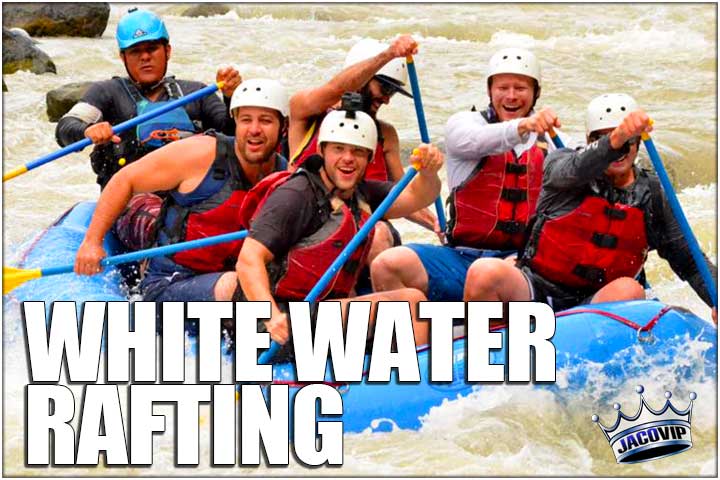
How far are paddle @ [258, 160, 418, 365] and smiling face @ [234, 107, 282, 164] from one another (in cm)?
71

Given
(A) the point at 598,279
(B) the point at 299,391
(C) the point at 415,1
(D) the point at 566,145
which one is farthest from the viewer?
(C) the point at 415,1

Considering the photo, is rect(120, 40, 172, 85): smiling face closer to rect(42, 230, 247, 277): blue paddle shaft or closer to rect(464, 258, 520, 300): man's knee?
rect(42, 230, 247, 277): blue paddle shaft

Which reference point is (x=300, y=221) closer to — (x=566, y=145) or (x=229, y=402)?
(x=229, y=402)

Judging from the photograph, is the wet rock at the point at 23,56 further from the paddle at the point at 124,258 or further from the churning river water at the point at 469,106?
the paddle at the point at 124,258

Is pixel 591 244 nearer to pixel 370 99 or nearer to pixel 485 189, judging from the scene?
pixel 485 189

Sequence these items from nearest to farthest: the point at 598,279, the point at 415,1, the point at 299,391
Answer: the point at 299,391, the point at 598,279, the point at 415,1

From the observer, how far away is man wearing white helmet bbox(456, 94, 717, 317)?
489cm

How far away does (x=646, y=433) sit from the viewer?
4629mm

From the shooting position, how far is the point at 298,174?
15.7 feet

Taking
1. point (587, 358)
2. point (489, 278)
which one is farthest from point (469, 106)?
point (587, 358)

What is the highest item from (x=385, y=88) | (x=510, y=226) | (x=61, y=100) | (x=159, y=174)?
(x=61, y=100)

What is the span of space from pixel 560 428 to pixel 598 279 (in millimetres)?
677

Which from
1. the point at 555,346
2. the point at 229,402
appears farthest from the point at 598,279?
the point at 229,402

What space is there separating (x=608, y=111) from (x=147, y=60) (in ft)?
8.33
